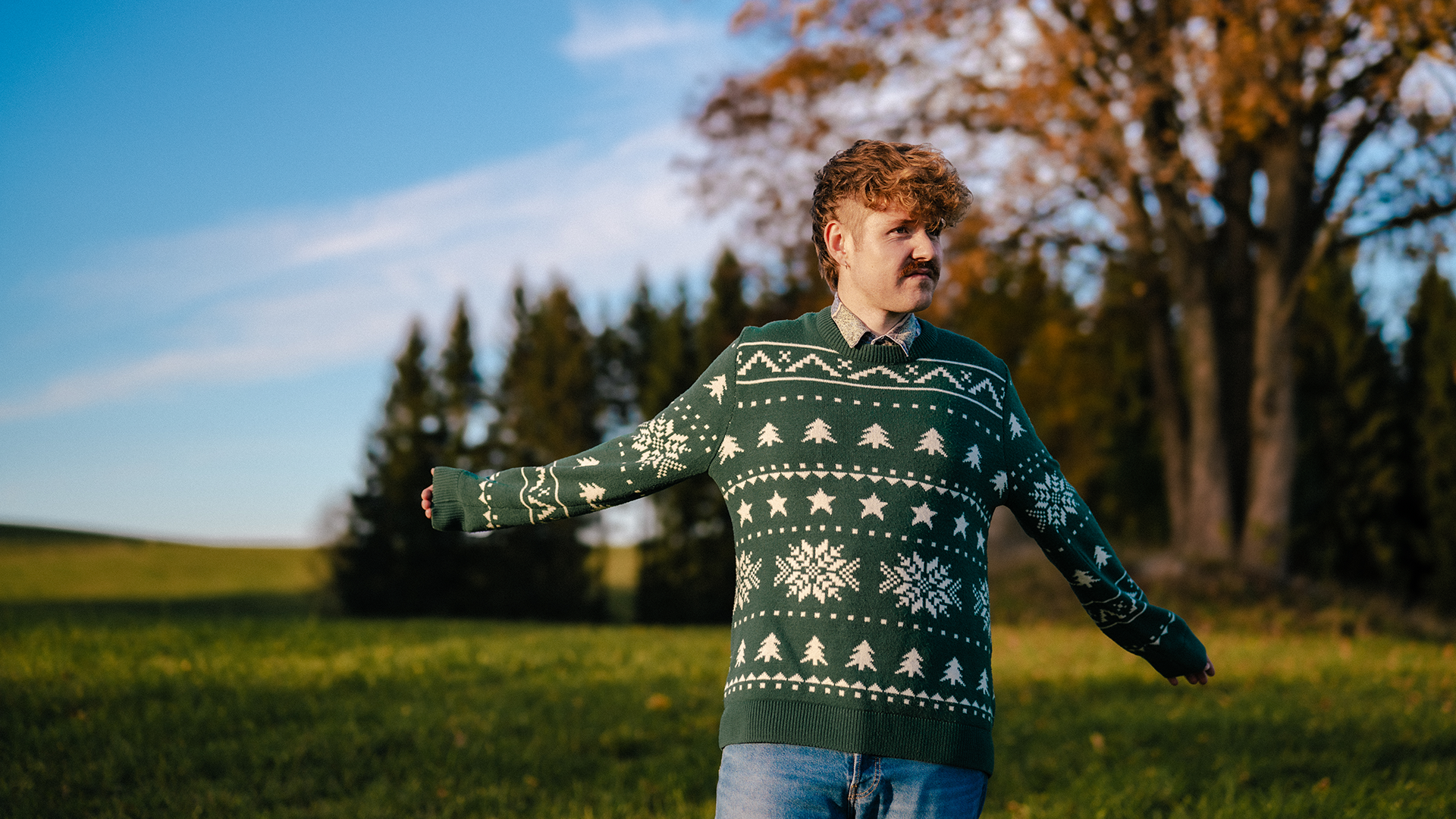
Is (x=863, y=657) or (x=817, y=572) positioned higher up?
(x=817, y=572)

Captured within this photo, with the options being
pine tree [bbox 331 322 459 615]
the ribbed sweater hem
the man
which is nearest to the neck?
the man

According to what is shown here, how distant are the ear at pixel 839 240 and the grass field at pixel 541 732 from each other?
10.1 ft

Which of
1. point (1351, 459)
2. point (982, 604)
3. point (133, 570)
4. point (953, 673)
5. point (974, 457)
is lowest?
point (133, 570)

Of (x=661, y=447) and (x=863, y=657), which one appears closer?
(x=863, y=657)

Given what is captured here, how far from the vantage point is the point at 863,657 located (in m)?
2.13

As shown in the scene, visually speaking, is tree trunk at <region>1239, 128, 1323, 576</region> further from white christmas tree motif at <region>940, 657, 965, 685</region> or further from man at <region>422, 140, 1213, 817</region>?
white christmas tree motif at <region>940, 657, 965, 685</region>

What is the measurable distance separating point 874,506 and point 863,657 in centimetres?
31

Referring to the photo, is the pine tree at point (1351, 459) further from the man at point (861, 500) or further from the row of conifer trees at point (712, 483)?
the man at point (861, 500)

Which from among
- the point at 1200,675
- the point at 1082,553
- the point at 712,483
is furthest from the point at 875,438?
the point at 712,483

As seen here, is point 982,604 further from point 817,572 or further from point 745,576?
point 745,576

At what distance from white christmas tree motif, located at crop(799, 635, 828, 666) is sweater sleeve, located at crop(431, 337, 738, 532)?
0.47 metres

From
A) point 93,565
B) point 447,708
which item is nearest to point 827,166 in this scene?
point 447,708

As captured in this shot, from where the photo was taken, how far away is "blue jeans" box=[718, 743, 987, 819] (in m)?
2.08

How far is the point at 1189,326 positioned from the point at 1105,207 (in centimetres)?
208
